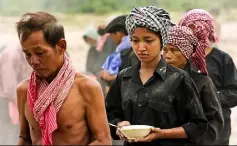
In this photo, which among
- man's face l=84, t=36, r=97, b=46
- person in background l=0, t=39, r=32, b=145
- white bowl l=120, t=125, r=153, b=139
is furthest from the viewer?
man's face l=84, t=36, r=97, b=46

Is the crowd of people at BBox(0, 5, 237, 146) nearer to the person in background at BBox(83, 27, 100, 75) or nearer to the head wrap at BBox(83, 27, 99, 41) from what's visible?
the person in background at BBox(83, 27, 100, 75)

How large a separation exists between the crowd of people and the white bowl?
38 mm

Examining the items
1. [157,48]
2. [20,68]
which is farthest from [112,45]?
[157,48]

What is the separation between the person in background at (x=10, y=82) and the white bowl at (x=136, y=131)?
13.4 feet

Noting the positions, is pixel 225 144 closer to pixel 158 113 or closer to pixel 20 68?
pixel 158 113

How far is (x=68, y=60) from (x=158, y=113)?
0.78m

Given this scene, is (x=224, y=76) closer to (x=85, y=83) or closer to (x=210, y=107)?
(x=210, y=107)

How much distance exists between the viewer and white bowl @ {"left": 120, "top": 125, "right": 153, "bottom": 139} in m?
4.25

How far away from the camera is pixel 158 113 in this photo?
4414 millimetres

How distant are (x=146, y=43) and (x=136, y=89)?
0.30 meters

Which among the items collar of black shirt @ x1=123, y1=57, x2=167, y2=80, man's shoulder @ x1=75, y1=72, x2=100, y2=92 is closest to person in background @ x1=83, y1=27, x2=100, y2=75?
collar of black shirt @ x1=123, y1=57, x2=167, y2=80

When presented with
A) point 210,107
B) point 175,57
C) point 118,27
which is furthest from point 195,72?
point 118,27

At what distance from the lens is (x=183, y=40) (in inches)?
199

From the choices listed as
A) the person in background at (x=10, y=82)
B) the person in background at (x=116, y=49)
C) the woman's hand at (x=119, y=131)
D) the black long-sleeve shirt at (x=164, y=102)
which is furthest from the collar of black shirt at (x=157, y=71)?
the person in background at (x=10, y=82)
